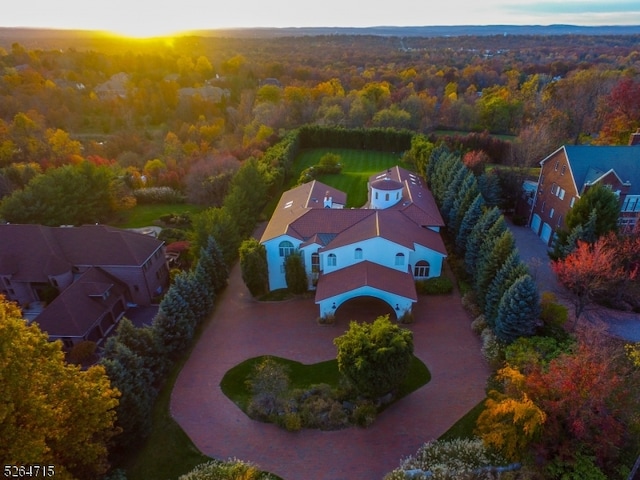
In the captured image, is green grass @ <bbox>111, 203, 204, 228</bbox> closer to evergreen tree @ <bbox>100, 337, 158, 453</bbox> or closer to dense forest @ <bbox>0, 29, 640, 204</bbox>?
dense forest @ <bbox>0, 29, 640, 204</bbox>

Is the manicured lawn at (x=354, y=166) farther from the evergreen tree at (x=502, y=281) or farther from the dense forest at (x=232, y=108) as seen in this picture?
the evergreen tree at (x=502, y=281)

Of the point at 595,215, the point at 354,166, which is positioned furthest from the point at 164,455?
the point at 354,166

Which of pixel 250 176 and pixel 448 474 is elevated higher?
pixel 250 176

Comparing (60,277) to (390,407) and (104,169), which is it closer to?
(104,169)

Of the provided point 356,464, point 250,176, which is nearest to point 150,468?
point 356,464

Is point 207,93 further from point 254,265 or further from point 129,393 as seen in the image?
point 129,393

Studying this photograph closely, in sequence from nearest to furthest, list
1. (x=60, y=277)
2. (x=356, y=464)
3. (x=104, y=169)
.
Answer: (x=356, y=464) → (x=60, y=277) → (x=104, y=169)

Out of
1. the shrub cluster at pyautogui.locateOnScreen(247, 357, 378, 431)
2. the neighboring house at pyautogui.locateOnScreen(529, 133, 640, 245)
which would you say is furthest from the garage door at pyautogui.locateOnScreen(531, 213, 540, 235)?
the shrub cluster at pyautogui.locateOnScreen(247, 357, 378, 431)
